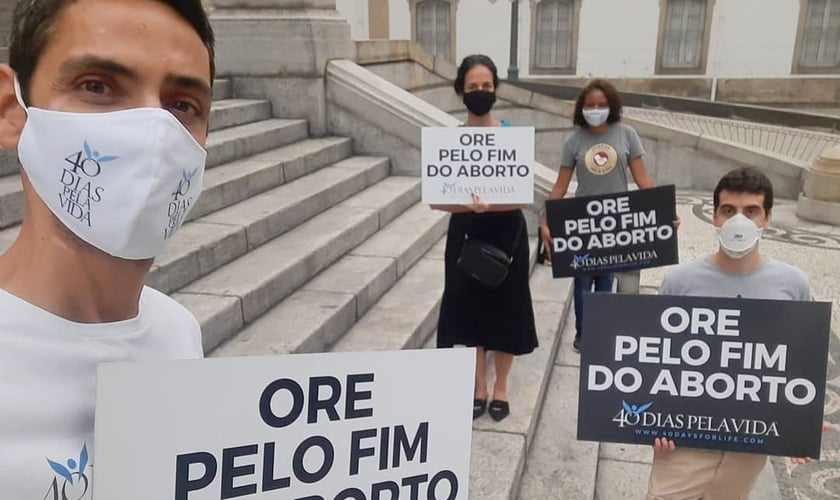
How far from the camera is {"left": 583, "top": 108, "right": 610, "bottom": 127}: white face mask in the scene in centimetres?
388

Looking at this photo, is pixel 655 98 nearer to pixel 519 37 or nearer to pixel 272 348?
pixel 519 37

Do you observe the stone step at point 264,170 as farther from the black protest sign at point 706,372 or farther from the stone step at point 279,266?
the black protest sign at point 706,372

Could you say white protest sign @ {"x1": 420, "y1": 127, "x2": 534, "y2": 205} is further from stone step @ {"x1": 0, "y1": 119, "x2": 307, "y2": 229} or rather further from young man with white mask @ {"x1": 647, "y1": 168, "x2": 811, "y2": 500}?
stone step @ {"x1": 0, "y1": 119, "x2": 307, "y2": 229}

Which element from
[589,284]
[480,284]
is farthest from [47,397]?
[589,284]

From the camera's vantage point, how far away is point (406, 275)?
4.88 m

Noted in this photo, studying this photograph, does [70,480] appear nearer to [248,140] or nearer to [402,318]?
[402,318]

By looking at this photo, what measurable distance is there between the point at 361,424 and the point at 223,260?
2844mm

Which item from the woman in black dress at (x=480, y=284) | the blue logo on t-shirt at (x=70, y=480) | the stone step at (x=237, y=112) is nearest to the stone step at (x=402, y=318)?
the woman in black dress at (x=480, y=284)

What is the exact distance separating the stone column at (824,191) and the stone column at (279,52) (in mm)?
6938

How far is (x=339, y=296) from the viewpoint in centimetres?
396

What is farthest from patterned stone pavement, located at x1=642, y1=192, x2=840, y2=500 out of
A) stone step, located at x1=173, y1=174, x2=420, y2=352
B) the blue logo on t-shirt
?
the blue logo on t-shirt

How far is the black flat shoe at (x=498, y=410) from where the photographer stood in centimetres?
340

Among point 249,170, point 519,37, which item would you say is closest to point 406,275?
point 249,170

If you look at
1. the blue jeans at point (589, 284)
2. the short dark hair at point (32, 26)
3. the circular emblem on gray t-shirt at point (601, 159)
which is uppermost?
the short dark hair at point (32, 26)
